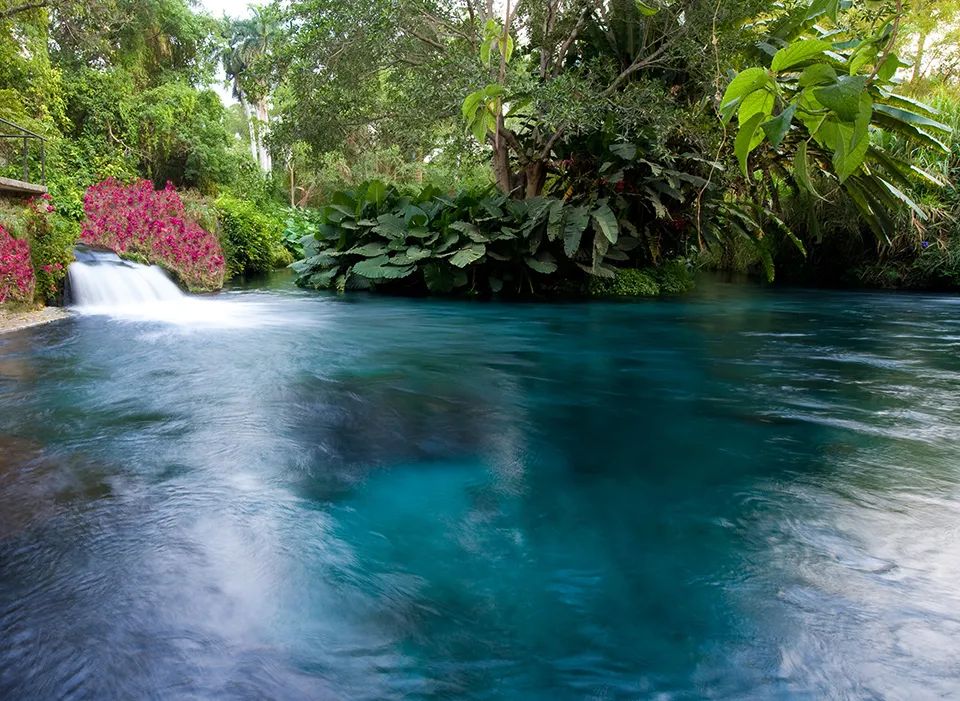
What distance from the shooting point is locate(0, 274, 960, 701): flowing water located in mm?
1578

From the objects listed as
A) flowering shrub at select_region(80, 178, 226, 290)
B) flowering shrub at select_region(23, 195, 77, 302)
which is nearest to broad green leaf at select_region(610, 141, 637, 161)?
flowering shrub at select_region(80, 178, 226, 290)

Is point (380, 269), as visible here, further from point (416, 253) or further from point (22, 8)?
point (22, 8)

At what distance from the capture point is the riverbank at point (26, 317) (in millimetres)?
6648

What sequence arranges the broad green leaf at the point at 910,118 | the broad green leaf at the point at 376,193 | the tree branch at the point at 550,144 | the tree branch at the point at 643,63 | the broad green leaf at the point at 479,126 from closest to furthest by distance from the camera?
1. the broad green leaf at the point at 479,126
2. the broad green leaf at the point at 910,118
3. the tree branch at the point at 643,63
4. the tree branch at the point at 550,144
5. the broad green leaf at the point at 376,193

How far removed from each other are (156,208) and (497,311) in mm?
6420

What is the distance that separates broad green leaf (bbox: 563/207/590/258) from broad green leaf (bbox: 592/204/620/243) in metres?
0.14

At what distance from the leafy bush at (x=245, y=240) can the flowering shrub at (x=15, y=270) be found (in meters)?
6.22

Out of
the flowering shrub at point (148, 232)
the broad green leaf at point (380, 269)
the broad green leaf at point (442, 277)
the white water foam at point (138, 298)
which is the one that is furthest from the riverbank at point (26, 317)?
the broad green leaf at point (442, 277)

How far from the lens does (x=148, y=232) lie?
10.5m

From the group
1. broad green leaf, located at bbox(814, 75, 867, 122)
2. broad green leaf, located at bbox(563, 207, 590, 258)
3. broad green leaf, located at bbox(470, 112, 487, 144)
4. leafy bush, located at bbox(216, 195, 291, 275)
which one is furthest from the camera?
leafy bush, located at bbox(216, 195, 291, 275)

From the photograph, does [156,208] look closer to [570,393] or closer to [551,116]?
[551,116]

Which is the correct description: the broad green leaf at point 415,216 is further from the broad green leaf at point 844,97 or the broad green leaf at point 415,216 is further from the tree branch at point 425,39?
the broad green leaf at point 844,97

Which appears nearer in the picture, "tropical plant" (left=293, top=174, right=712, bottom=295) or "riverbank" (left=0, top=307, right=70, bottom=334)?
"riverbank" (left=0, top=307, right=70, bottom=334)

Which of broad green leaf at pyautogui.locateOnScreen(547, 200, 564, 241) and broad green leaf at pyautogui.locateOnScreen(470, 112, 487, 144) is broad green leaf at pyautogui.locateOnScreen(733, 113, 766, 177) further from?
broad green leaf at pyautogui.locateOnScreen(547, 200, 564, 241)
